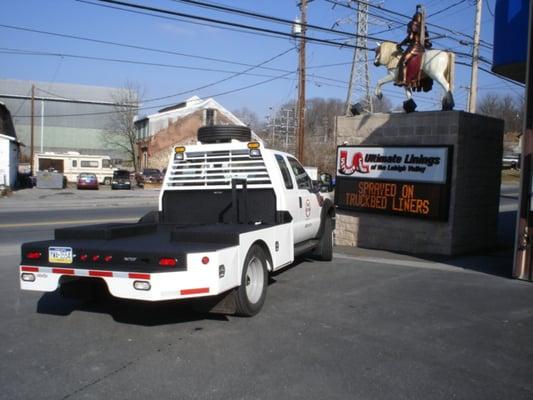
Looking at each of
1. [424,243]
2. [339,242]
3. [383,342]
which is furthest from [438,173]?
[383,342]

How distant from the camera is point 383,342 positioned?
5293 millimetres

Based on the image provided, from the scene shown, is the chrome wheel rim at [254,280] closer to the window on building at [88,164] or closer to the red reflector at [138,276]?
the red reflector at [138,276]

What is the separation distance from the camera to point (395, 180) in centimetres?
1124

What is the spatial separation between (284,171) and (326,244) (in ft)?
6.85

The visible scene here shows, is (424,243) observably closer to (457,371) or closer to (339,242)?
(339,242)

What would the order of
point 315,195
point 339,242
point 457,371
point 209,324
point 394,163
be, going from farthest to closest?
point 339,242, point 394,163, point 315,195, point 209,324, point 457,371

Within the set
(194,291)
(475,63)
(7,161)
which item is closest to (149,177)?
(7,161)

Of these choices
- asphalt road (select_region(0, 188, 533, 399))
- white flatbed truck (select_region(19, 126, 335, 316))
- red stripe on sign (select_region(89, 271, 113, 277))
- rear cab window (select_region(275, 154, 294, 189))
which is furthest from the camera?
rear cab window (select_region(275, 154, 294, 189))

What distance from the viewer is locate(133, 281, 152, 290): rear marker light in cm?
513

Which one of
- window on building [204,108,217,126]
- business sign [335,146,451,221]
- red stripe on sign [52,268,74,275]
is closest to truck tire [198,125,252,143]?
red stripe on sign [52,268,74,275]

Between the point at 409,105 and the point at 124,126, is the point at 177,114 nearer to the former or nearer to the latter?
the point at 124,126

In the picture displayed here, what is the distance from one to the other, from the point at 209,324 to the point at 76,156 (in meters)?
50.6

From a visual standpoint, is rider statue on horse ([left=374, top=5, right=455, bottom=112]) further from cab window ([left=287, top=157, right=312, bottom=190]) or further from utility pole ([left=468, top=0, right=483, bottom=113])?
utility pole ([left=468, top=0, right=483, bottom=113])

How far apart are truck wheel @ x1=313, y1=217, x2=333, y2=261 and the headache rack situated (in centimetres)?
222
